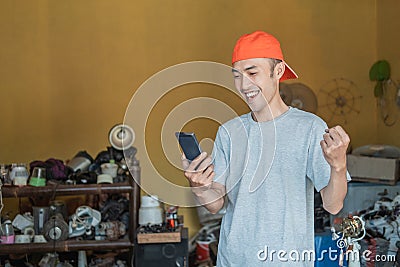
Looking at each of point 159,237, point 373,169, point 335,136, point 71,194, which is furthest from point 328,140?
point 373,169

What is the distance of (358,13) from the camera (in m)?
4.25

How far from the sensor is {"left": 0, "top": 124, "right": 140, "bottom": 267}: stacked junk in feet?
9.64

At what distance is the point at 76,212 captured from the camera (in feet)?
9.97

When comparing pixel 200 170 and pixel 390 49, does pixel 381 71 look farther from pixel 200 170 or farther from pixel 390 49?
pixel 200 170

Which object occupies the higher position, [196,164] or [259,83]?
[259,83]

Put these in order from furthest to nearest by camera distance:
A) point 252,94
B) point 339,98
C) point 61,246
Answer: point 339,98
point 61,246
point 252,94

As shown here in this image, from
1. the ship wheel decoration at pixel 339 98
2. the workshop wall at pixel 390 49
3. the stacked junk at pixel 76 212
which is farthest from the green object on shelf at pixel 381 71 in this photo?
the stacked junk at pixel 76 212

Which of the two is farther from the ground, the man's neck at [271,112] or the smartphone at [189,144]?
the man's neck at [271,112]

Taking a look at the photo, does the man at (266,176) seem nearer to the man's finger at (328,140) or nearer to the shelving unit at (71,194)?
the man's finger at (328,140)

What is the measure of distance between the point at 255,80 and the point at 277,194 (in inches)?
11.0

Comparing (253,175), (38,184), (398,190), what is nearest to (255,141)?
(253,175)

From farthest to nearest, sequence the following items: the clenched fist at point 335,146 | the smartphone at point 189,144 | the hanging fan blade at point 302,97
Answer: the hanging fan blade at point 302,97 → the smartphone at point 189,144 → the clenched fist at point 335,146

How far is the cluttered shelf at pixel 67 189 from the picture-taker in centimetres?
290

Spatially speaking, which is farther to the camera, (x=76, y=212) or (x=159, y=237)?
(x=76, y=212)
